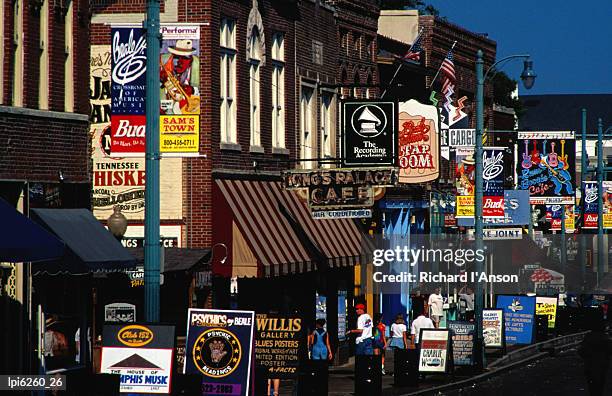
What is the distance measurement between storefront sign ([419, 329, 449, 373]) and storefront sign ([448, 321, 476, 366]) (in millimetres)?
2730

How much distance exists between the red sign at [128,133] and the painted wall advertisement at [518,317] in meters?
24.5

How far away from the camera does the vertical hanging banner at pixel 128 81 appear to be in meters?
21.1

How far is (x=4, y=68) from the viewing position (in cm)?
2391

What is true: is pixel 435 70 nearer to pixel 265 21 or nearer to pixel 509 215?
pixel 509 215

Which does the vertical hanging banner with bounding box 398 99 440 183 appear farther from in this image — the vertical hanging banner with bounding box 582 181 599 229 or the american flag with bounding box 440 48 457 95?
the vertical hanging banner with bounding box 582 181 599 229

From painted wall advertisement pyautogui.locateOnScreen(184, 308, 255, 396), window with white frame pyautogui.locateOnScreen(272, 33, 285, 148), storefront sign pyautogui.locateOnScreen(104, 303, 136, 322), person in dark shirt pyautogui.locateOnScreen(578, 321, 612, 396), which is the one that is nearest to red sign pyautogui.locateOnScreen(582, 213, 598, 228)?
window with white frame pyautogui.locateOnScreen(272, 33, 285, 148)

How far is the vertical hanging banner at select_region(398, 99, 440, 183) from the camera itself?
42.1 m

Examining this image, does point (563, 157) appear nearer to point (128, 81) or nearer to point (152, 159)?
point (128, 81)

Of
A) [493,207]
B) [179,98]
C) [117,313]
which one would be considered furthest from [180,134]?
[493,207]

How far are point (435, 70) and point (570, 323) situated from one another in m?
12.3

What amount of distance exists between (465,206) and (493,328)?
710 cm

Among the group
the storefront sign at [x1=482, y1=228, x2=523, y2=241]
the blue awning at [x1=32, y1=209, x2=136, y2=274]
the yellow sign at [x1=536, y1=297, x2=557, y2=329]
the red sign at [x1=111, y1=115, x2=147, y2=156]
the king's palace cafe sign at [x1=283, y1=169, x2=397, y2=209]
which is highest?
the red sign at [x1=111, y1=115, x2=147, y2=156]

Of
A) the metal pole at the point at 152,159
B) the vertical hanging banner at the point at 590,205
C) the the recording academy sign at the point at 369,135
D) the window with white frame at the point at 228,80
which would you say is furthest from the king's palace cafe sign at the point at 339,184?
the vertical hanging banner at the point at 590,205

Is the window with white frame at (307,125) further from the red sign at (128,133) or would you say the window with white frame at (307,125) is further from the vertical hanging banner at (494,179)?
the red sign at (128,133)
